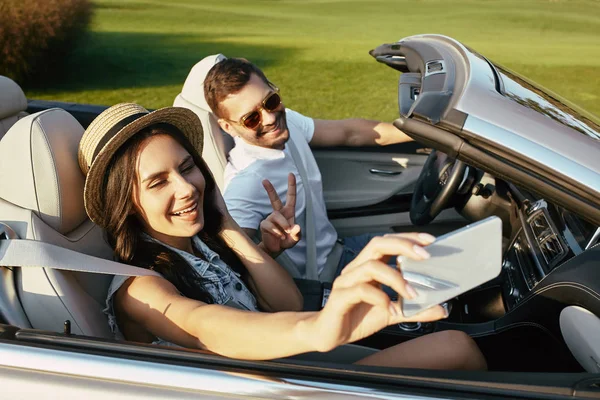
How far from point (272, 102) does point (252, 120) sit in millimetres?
111

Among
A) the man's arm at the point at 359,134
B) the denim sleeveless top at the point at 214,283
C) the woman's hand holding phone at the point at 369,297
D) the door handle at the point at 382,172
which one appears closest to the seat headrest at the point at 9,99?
the denim sleeveless top at the point at 214,283

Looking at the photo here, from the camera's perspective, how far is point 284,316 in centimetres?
148

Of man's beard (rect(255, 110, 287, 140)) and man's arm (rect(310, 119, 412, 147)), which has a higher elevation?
man's beard (rect(255, 110, 287, 140))

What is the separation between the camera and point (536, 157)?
1.46 m

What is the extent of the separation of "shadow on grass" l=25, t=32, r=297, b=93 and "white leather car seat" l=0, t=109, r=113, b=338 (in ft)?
27.9

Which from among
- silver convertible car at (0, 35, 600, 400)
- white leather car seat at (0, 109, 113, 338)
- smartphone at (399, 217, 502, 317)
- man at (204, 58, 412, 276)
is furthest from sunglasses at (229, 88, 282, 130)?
smartphone at (399, 217, 502, 317)

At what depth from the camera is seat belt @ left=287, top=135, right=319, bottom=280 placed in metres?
2.76

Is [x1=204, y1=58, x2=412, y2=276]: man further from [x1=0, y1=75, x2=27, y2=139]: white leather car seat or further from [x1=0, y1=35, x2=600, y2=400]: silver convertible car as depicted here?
[x1=0, y1=75, x2=27, y2=139]: white leather car seat

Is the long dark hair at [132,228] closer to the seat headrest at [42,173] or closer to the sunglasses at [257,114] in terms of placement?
the seat headrest at [42,173]

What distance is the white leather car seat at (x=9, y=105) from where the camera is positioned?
2.56 m

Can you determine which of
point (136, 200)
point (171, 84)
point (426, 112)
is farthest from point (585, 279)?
point (171, 84)

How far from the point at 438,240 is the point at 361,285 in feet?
0.57

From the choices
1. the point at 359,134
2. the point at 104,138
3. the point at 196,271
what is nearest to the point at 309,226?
the point at 359,134

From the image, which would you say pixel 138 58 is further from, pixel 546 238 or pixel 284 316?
pixel 284 316
